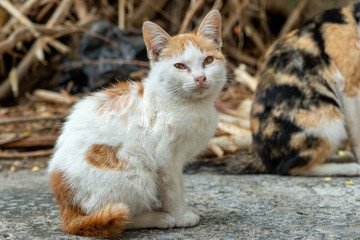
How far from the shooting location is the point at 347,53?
391cm

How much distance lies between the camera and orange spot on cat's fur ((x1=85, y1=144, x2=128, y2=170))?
248 centimetres

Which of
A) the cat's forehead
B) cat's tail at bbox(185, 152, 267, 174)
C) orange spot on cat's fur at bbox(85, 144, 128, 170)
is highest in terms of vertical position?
the cat's forehead

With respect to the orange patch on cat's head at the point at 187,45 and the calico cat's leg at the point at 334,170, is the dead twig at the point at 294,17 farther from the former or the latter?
the orange patch on cat's head at the point at 187,45

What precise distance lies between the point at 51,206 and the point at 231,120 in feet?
8.89

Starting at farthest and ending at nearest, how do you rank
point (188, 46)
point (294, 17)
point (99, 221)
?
1. point (294, 17)
2. point (188, 46)
3. point (99, 221)

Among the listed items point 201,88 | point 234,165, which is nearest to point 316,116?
point 234,165

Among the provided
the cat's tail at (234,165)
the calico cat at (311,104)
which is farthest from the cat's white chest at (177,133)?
the cat's tail at (234,165)

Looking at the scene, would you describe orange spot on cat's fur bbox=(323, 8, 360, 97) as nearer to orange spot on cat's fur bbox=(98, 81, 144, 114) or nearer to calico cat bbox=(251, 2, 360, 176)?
calico cat bbox=(251, 2, 360, 176)

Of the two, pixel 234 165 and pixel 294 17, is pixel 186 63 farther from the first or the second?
pixel 294 17

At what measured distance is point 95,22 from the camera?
6539 millimetres

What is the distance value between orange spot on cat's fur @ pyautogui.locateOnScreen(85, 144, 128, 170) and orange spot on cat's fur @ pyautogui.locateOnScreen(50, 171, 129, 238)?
20 cm

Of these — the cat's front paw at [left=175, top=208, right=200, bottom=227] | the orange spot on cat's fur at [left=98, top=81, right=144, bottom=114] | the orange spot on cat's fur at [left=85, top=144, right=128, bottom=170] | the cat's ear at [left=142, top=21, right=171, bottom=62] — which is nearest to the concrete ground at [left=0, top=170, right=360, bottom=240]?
the cat's front paw at [left=175, top=208, right=200, bottom=227]

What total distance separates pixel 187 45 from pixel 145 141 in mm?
621

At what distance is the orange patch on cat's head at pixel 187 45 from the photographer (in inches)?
102
